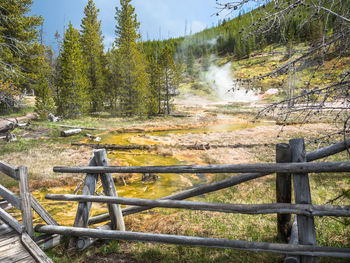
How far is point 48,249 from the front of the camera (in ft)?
13.5

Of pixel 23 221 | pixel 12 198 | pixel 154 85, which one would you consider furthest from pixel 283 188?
pixel 154 85

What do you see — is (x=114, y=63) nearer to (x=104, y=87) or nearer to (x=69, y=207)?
(x=104, y=87)

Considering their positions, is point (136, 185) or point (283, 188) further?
point (136, 185)

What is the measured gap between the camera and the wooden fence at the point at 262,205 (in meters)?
2.80

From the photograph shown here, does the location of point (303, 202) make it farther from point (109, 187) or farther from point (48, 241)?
point (48, 241)

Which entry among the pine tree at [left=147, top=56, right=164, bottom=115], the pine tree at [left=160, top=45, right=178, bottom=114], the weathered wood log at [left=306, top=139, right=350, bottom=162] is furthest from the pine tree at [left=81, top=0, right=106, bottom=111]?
the weathered wood log at [left=306, top=139, right=350, bottom=162]

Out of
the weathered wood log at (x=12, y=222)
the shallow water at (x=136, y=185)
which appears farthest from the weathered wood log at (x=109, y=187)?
the shallow water at (x=136, y=185)

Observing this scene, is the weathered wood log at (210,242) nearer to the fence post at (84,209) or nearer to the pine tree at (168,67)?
the fence post at (84,209)

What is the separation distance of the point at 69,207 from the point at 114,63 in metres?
28.3

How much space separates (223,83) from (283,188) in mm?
70401

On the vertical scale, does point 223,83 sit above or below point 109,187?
above

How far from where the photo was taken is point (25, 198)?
3.83 m

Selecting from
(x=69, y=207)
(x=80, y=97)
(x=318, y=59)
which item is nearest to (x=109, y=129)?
(x=80, y=97)

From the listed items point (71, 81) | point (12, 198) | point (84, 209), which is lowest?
point (84, 209)
